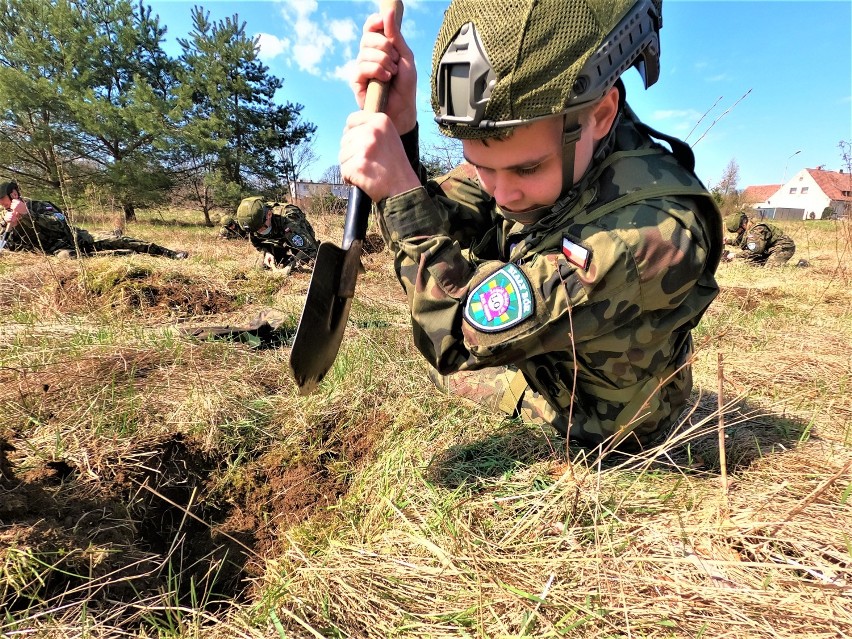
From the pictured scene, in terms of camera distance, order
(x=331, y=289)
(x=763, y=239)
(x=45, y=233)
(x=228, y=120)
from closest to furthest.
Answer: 1. (x=331, y=289)
2. (x=45, y=233)
3. (x=763, y=239)
4. (x=228, y=120)

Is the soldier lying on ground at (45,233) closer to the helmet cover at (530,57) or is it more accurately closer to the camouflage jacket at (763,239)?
the helmet cover at (530,57)

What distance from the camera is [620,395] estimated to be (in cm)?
154

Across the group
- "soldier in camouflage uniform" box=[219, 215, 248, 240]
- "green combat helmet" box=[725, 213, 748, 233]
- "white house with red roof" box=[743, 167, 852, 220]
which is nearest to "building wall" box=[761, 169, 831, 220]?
"white house with red roof" box=[743, 167, 852, 220]

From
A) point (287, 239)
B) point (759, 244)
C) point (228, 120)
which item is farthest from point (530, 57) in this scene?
point (228, 120)

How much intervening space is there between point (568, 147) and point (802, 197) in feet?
212

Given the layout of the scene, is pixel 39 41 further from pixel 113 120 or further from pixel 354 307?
pixel 354 307

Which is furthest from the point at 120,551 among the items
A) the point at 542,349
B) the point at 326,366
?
Result: the point at 542,349

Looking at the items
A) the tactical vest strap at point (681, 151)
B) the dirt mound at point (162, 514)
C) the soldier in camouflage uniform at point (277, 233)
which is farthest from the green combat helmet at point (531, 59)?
the soldier in camouflage uniform at point (277, 233)

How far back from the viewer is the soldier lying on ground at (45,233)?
25.8ft

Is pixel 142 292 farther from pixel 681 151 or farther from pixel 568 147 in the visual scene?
pixel 681 151

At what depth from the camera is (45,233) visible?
8898mm

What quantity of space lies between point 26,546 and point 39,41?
25.8 metres

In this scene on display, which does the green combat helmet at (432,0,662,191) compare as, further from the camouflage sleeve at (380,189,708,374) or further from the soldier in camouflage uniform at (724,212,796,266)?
the soldier in camouflage uniform at (724,212,796,266)

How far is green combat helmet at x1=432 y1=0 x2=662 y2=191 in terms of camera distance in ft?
3.58
